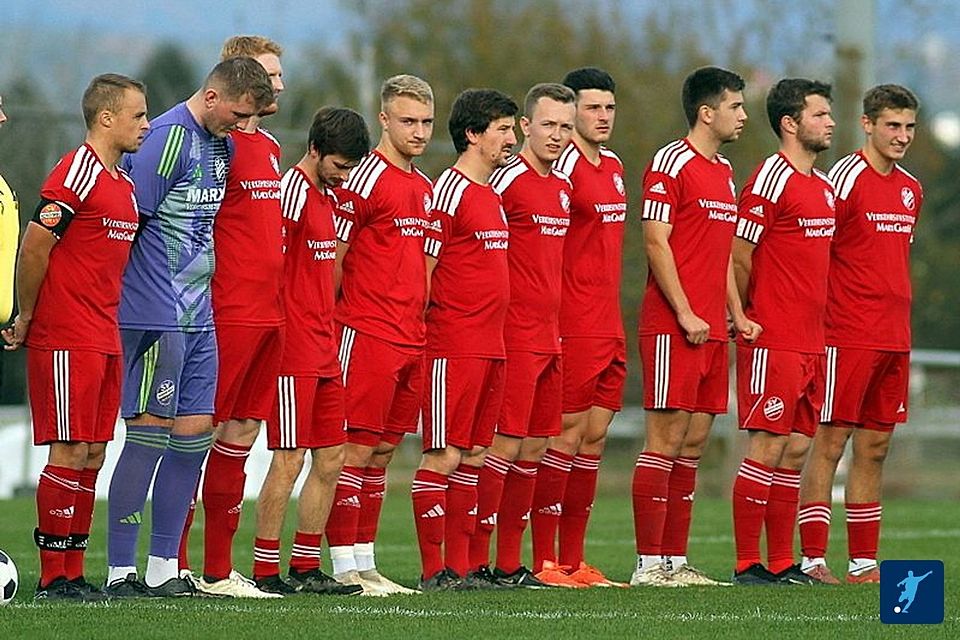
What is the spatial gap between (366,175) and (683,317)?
5.96 feet

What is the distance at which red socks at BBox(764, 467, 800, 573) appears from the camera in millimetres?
11172

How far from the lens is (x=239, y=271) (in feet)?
31.4

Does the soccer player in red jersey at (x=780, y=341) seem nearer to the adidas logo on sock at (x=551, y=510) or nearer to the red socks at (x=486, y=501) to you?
the adidas logo on sock at (x=551, y=510)

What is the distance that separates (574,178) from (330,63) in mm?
28735

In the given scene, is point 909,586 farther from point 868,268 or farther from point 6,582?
point 6,582

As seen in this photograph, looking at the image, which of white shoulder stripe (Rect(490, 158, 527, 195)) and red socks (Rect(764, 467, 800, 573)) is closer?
white shoulder stripe (Rect(490, 158, 527, 195))

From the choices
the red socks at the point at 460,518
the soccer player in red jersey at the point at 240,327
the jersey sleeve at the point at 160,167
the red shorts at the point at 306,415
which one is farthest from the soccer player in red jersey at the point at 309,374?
the red socks at the point at 460,518

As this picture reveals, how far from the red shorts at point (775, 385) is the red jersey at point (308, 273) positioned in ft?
7.86

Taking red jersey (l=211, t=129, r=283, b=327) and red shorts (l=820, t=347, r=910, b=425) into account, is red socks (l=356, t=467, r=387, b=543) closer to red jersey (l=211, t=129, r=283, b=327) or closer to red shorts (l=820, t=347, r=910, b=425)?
red jersey (l=211, t=129, r=283, b=327)

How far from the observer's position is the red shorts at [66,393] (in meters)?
8.88

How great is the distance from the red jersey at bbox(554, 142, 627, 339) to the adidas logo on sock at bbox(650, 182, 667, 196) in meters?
0.20

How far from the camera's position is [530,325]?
10.7 metres

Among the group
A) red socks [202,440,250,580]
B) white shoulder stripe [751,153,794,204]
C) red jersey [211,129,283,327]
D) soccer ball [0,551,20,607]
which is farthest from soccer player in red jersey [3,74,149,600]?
white shoulder stripe [751,153,794,204]

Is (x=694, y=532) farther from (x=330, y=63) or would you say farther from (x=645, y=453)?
(x=330, y=63)
